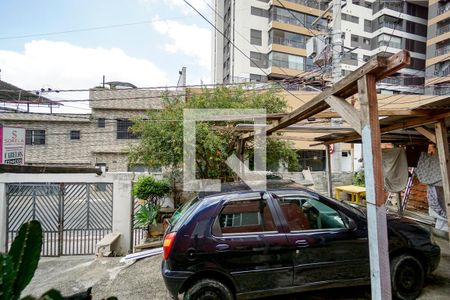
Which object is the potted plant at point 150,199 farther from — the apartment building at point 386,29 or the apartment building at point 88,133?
the apartment building at point 386,29

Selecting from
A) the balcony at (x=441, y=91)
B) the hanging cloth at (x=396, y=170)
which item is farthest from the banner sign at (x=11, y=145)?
the balcony at (x=441, y=91)

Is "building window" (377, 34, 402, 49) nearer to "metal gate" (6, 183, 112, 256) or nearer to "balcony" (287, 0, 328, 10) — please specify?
"balcony" (287, 0, 328, 10)

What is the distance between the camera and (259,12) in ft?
90.0

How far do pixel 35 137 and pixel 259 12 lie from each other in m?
23.1

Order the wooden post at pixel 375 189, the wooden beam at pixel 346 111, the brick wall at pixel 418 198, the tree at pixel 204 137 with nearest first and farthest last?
the wooden post at pixel 375 189, the wooden beam at pixel 346 111, the tree at pixel 204 137, the brick wall at pixel 418 198

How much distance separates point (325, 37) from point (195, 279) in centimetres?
979

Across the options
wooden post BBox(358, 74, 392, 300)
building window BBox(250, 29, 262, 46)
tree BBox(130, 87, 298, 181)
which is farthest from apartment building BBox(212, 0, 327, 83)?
wooden post BBox(358, 74, 392, 300)

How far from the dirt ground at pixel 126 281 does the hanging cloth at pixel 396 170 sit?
1.56m

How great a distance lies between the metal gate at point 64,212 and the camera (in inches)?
271

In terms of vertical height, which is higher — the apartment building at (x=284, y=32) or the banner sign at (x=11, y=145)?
the apartment building at (x=284, y=32)

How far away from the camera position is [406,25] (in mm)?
32344

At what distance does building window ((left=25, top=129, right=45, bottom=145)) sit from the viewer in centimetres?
1837

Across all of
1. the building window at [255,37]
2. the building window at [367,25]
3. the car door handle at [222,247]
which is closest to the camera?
the car door handle at [222,247]

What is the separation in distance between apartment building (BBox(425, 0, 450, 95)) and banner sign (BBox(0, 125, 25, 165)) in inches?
1349
